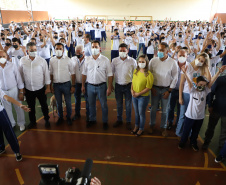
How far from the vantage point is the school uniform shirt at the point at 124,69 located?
4.56m

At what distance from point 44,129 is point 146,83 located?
3139 mm

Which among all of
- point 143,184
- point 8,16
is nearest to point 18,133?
point 143,184

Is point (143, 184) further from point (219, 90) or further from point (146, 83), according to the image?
point (219, 90)

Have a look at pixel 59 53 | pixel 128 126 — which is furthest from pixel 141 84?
pixel 59 53

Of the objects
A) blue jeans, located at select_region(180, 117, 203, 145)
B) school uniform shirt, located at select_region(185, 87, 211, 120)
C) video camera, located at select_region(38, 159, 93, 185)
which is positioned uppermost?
video camera, located at select_region(38, 159, 93, 185)

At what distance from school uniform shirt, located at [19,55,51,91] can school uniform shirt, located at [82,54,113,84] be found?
115cm

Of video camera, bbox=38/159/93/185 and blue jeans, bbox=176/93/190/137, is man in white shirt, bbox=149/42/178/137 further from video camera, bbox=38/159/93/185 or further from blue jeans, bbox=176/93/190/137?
video camera, bbox=38/159/93/185

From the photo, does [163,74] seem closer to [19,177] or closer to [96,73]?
[96,73]

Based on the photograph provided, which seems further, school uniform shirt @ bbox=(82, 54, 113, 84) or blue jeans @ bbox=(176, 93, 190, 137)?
school uniform shirt @ bbox=(82, 54, 113, 84)

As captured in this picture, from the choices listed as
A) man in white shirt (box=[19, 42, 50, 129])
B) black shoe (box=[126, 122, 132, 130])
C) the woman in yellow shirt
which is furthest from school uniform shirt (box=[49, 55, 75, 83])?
black shoe (box=[126, 122, 132, 130])

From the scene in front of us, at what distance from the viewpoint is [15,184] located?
3.28 metres

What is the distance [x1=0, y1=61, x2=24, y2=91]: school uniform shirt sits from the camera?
429 cm

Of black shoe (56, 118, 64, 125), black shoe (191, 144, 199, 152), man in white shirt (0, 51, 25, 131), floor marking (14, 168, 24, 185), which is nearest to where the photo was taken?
floor marking (14, 168, 24, 185)

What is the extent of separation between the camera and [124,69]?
457 centimetres
